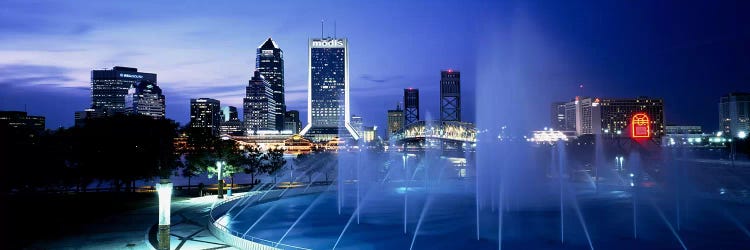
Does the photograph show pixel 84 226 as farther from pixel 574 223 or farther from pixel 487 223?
pixel 574 223

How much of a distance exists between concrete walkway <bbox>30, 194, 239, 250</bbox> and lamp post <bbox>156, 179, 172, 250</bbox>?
1.95 m

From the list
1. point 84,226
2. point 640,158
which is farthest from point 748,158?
point 84,226

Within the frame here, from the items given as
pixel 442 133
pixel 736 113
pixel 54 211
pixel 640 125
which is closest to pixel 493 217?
pixel 54 211

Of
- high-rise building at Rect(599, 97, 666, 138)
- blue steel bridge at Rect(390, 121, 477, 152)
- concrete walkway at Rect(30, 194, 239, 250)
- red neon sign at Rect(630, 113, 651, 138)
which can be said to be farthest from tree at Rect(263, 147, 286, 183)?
high-rise building at Rect(599, 97, 666, 138)

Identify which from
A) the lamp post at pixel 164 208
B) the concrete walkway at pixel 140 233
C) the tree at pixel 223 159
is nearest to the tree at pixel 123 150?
the tree at pixel 223 159

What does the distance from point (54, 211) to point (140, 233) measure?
1098 centimetres

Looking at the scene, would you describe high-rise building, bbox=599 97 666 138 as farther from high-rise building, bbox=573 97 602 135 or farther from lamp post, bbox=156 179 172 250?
lamp post, bbox=156 179 172 250

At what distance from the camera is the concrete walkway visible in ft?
62.1

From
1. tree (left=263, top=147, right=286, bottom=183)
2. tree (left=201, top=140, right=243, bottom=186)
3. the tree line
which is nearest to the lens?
the tree line

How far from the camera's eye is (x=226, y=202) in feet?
92.6

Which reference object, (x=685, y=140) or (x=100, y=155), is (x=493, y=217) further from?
(x=685, y=140)

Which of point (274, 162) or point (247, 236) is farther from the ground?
point (274, 162)

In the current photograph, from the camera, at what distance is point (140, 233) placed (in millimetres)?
21156

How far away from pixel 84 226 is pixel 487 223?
1748cm
